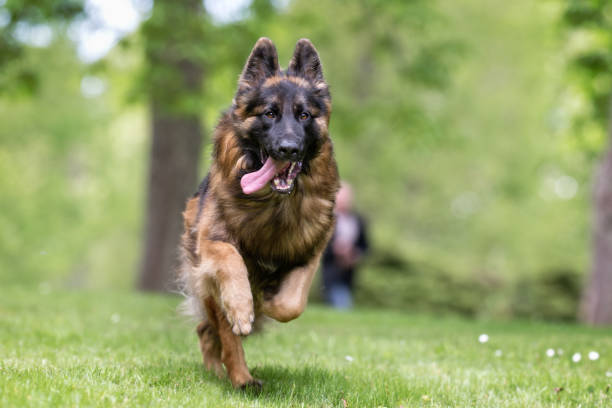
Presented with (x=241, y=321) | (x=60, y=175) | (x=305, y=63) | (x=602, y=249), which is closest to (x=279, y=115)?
(x=305, y=63)

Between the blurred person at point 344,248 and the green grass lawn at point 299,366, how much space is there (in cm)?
292

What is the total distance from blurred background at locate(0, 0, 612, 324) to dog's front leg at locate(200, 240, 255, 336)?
2.48 metres

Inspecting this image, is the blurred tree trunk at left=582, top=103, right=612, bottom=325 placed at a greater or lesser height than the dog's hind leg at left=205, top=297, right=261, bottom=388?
greater

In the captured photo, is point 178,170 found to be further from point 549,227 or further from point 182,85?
point 549,227

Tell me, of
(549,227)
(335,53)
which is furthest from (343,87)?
(549,227)

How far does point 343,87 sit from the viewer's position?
917 inches

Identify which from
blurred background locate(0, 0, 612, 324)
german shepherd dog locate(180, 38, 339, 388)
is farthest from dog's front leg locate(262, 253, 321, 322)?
blurred background locate(0, 0, 612, 324)

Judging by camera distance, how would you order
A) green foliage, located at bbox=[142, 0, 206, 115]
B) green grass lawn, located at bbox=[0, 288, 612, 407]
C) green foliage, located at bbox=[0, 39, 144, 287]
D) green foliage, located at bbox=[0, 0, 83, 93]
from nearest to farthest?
green grass lawn, located at bbox=[0, 288, 612, 407] < green foliage, located at bbox=[142, 0, 206, 115] < green foliage, located at bbox=[0, 0, 83, 93] < green foliage, located at bbox=[0, 39, 144, 287]

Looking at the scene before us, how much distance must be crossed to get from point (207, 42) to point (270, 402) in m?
8.53

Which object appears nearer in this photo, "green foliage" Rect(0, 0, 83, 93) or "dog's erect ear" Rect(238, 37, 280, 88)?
"dog's erect ear" Rect(238, 37, 280, 88)

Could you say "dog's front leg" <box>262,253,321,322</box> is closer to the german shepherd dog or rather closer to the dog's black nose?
the german shepherd dog

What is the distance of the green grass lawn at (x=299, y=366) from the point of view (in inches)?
156

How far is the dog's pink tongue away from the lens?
4.39 m

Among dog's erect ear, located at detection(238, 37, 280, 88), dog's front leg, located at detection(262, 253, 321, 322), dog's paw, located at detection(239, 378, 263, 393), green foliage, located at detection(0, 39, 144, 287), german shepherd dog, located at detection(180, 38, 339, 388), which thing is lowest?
dog's paw, located at detection(239, 378, 263, 393)
